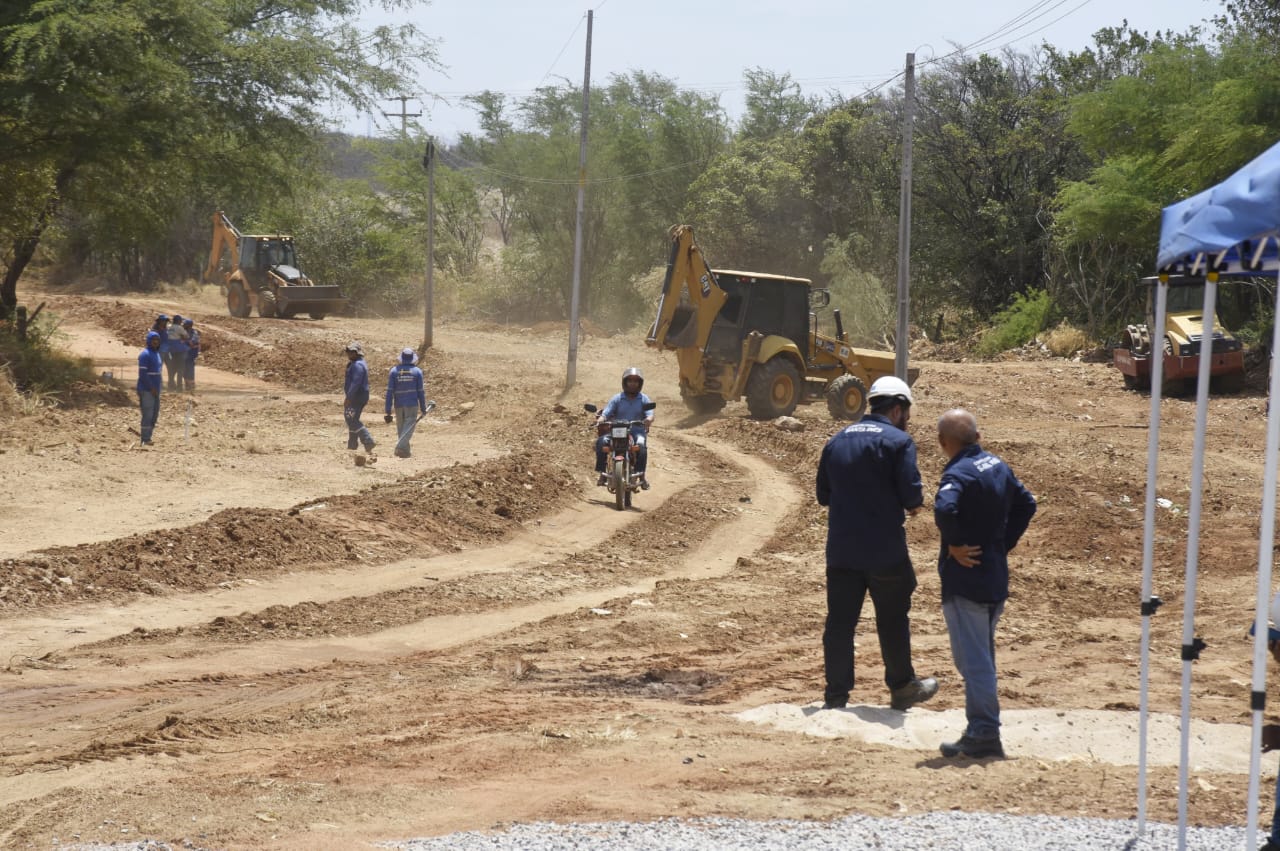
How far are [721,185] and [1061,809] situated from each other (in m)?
42.8

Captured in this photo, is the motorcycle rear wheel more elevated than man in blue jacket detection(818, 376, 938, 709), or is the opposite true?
man in blue jacket detection(818, 376, 938, 709)

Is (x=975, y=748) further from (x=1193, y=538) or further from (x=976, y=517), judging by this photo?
(x=1193, y=538)

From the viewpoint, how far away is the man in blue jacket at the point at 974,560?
21.6 feet

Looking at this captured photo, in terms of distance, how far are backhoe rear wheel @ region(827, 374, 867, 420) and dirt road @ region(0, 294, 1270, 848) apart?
1594 mm

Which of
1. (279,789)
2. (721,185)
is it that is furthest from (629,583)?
(721,185)

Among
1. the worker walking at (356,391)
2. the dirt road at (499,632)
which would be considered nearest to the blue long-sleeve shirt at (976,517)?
the dirt road at (499,632)

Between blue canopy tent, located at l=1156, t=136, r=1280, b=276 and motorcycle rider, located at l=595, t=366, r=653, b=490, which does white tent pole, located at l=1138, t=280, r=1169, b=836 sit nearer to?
blue canopy tent, located at l=1156, t=136, r=1280, b=276

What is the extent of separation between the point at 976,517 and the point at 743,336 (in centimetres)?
1750

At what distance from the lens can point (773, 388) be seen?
24.0m

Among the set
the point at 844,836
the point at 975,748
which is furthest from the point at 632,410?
the point at 844,836

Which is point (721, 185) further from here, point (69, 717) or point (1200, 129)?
point (69, 717)

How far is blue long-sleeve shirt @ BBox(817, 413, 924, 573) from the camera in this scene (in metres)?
7.21

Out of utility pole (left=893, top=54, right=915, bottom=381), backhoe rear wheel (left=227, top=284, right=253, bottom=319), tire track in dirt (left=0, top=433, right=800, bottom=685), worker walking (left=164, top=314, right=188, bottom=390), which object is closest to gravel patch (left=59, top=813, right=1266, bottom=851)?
tire track in dirt (left=0, top=433, right=800, bottom=685)

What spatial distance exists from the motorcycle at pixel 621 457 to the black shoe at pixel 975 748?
9675 mm
